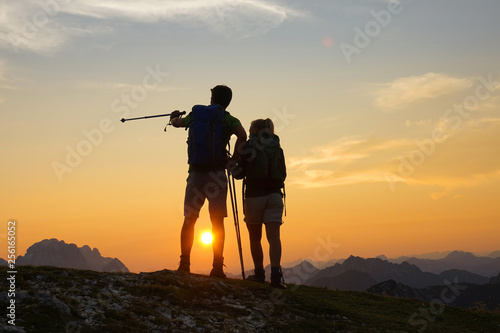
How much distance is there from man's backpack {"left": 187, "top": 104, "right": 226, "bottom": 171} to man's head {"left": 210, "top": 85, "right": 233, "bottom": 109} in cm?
43

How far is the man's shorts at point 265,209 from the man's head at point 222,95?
2.38 metres

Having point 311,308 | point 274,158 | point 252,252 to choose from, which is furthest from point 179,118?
point 311,308

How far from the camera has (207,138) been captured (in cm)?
1064

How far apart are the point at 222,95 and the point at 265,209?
2.91 metres

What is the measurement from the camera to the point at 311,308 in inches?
408

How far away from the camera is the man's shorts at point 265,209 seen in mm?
11336

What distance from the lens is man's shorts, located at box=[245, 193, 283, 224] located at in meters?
11.3

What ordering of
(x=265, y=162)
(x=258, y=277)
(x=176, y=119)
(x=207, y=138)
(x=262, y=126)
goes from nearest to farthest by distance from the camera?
(x=207, y=138) → (x=176, y=119) → (x=265, y=162) → (x=262, y=126) → (x=258, y=277)

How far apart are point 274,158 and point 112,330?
5729 millimetres

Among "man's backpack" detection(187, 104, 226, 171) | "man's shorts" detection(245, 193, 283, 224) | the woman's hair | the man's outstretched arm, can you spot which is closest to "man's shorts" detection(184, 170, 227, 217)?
"man's backpack" detection(187, 104, 226, 171)

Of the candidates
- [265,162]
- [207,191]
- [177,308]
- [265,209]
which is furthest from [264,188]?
[177,308]

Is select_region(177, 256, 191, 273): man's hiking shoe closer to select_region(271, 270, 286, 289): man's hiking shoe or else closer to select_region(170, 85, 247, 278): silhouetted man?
select_region(170, 85, 247, 278): silhouetted man

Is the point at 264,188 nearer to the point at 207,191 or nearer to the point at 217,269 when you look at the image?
the point at 207,191

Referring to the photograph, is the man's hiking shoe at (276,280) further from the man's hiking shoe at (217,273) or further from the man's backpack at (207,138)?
the man's backpack at (207,138)
